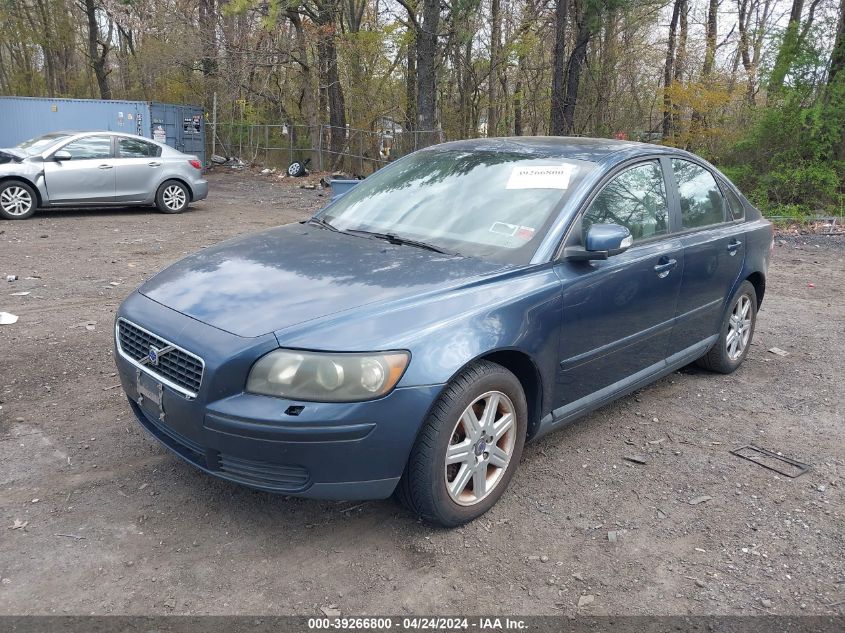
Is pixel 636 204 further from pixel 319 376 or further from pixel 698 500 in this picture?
pixel 319 376

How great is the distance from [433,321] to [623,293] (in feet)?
4.43

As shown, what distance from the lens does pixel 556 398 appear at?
11.6 ft

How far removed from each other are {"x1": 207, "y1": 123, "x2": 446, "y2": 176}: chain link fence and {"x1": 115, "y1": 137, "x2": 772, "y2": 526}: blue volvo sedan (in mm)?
17476

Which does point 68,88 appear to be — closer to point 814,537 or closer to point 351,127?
point 351,127

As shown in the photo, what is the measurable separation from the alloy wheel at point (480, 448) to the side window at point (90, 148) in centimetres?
1104

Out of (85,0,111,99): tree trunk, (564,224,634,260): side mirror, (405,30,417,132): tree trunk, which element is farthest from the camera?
(85,0,111,99): tree trunk

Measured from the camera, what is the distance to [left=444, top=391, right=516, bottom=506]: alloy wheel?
306 cm

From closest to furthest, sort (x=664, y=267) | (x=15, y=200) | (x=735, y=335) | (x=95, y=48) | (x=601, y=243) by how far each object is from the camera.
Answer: (x=601, y=243) < (x=664, y=267) < (x=735, y=335) < (x=15, y=200) < (x=95, y=48)

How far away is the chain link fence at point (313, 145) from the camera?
22953mm

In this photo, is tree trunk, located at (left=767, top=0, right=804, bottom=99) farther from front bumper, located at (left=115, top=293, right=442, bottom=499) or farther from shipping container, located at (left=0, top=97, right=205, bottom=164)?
shipping container, located at (left=0, top=97, right=205, bottom=164)

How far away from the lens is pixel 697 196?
4691 mm

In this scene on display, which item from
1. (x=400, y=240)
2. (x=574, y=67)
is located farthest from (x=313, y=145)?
(x=400, y=240)

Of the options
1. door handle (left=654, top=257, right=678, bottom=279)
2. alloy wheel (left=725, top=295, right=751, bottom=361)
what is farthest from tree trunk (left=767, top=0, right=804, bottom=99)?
door handle (left=654, top=257, right=678, bottom=279)

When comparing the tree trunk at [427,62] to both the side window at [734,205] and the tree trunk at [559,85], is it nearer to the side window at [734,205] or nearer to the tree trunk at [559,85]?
the tree trunk at [559,85]
